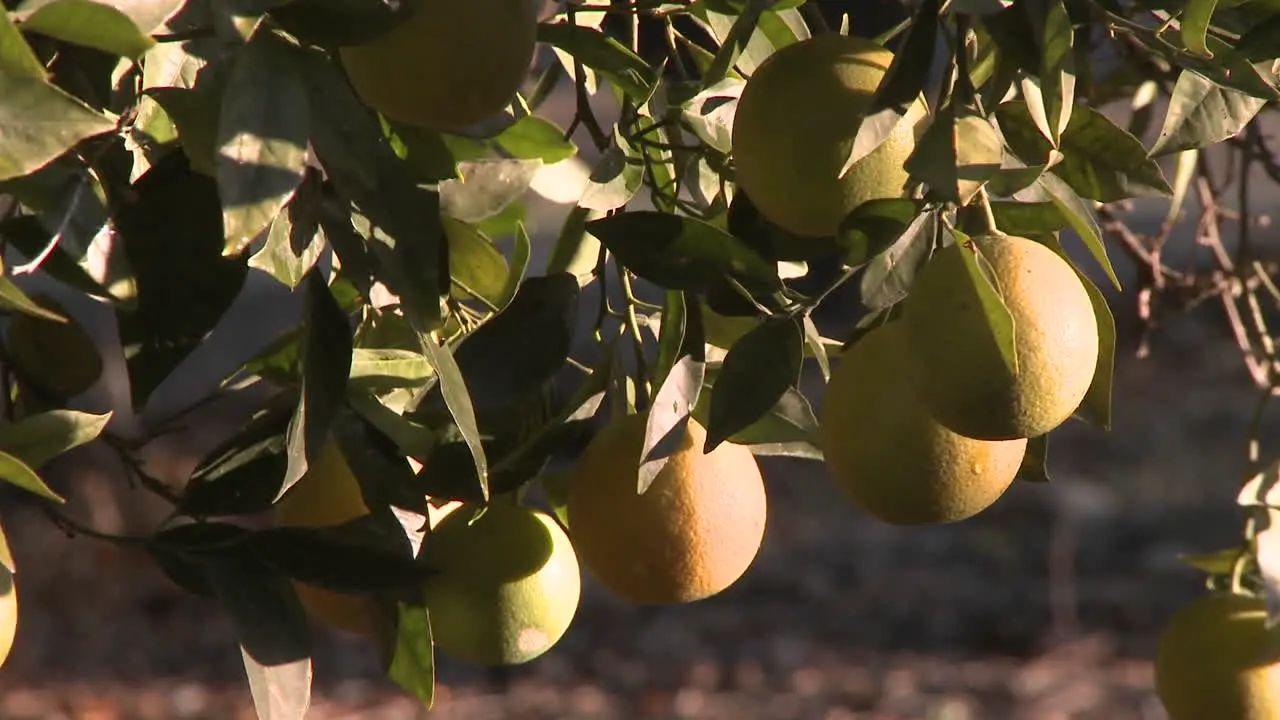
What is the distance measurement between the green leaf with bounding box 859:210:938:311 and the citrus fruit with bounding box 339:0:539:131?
0.55 feet

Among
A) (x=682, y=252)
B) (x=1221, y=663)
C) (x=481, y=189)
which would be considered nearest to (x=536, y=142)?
(x=481, y=189)

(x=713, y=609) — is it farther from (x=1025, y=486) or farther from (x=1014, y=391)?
(x=1014, y=391)

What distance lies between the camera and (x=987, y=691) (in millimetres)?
3027

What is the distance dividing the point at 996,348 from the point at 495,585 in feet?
0.99

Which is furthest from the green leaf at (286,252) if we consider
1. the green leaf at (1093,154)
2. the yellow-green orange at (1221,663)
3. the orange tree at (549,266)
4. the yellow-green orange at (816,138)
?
the yellow-green orange at (1221,663)

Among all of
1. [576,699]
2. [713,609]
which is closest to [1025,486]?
[713,609]

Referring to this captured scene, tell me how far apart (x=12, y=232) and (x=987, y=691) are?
2612 mm

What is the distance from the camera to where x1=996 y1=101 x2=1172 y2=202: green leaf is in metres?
0.67

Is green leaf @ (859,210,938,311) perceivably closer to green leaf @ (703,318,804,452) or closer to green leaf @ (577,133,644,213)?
green leaf @ (703,318,804,452)

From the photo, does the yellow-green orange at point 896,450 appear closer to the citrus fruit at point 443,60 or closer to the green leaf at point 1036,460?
the green leaf at point 1036,460

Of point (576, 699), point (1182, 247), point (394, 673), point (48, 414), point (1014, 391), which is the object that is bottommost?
point (1182, 247)

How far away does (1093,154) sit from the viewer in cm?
70

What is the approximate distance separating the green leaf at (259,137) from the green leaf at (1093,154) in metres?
0.30

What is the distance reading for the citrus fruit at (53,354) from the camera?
976 mm
